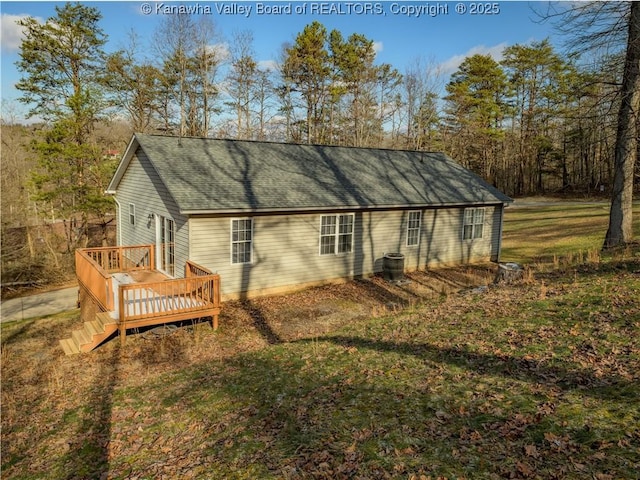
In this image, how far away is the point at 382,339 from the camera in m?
8.52

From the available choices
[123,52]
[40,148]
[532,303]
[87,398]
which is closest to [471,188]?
[532,303]

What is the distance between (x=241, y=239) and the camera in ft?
43.9

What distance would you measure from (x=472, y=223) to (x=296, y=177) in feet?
29.4

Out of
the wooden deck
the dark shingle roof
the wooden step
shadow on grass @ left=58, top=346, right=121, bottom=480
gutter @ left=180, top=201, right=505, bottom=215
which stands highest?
the dark shingle roof

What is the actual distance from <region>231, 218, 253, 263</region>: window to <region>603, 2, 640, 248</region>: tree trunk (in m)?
11.6

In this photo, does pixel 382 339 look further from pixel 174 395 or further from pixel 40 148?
pixel 40 148

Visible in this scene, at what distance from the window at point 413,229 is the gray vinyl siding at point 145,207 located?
363 inches

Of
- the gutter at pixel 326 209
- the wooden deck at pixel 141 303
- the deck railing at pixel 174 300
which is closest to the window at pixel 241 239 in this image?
the gutter at pixel 326 209

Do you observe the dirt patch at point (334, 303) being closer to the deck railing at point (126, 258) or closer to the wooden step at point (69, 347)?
the wooden step at point (69, 347)

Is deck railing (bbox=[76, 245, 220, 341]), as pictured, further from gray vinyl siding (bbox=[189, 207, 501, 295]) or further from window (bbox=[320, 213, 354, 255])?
window (bbox=[320, 213, 354, 255])

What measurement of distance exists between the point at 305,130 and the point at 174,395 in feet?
113

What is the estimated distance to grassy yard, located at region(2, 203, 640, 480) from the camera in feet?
14.0

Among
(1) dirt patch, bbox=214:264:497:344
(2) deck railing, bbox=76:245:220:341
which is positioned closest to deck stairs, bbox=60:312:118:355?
(2) deck railing, bbox=76:245:220:341

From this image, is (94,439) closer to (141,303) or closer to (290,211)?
(141,303)
